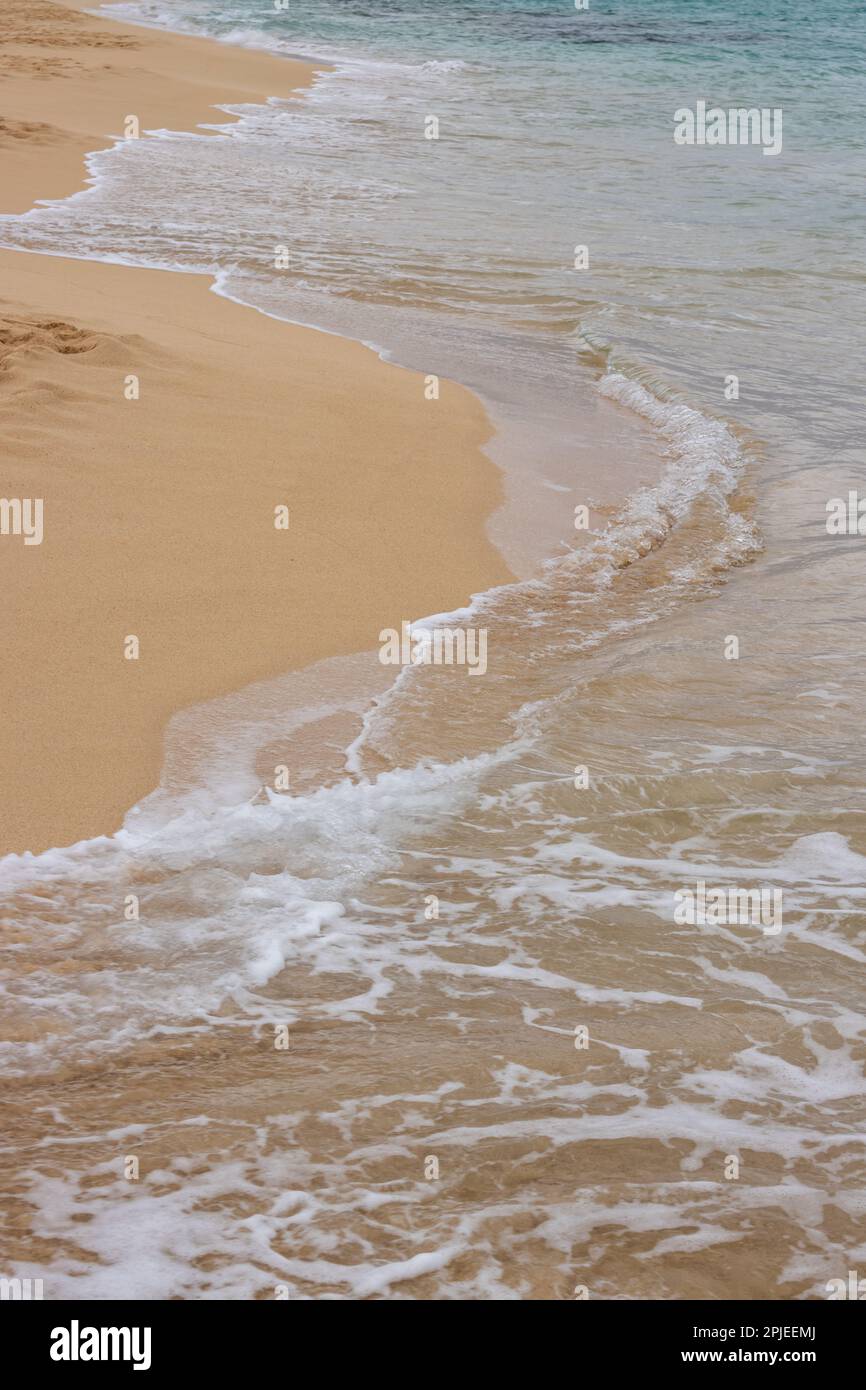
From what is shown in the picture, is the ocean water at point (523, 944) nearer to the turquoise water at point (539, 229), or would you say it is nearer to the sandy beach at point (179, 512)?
the sandy beach at point (179, 512)

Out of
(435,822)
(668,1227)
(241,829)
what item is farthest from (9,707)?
(668,1227)

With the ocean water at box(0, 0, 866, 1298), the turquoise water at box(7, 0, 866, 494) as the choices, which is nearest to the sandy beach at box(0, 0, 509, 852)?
the ocean water at box(0, 0, 866, 1298)


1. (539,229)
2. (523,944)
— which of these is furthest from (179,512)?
(539,229)

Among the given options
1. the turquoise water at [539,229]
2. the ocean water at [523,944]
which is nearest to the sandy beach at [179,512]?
the ocean water at [523,944]

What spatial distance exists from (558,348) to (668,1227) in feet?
25.4

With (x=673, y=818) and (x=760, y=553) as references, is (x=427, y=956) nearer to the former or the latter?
(x=673, y=818)

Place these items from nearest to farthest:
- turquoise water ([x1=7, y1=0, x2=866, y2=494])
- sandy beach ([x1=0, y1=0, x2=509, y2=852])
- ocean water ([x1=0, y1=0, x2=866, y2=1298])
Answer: ocean water ([x1=0, y1=0, x2=866, y2=1298])
sandy beach ([x1=0, y1=0, x2=509, y2=852])
turquoise water ([x1=7, y1=0, x2=866, y2=494])

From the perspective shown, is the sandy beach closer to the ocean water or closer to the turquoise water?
the ocean water

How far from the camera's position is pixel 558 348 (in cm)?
923

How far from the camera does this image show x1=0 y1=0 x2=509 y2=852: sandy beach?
13.4ft

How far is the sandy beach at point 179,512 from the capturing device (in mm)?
4070
